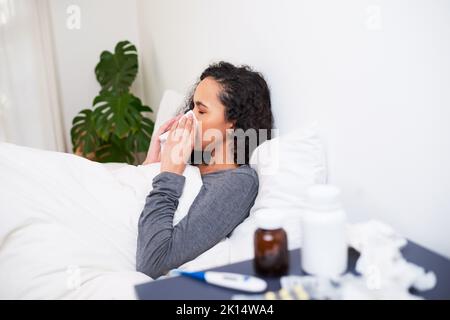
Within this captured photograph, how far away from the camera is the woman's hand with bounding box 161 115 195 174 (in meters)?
1.14

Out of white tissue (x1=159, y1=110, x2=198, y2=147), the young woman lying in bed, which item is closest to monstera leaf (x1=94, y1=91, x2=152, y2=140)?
the young woman lying in bed

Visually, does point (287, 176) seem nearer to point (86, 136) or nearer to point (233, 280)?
point (233, 280)

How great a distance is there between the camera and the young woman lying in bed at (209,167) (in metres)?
0.97

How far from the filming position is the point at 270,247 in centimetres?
68

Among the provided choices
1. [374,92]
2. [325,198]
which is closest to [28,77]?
[374,92]

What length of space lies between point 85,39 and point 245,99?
1914 millimetres

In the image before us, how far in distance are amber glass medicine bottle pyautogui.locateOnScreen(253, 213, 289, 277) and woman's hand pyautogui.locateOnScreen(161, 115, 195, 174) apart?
486 mm

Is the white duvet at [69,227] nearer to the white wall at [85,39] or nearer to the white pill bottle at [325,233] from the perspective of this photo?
the white pill bottle at [325,233]

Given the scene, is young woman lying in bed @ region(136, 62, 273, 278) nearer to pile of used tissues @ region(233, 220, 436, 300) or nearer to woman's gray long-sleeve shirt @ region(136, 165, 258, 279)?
woman's gray long-sleeve shirt @ region(136, 165, 258, 279)

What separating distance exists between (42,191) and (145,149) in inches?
51.9

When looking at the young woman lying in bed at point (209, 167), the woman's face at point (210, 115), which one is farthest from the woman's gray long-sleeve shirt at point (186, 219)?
the woman's face at point (210, 115)

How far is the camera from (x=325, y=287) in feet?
2.05

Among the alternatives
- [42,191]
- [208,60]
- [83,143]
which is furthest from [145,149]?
[42,191]

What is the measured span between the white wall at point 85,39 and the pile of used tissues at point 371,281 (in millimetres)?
2499
